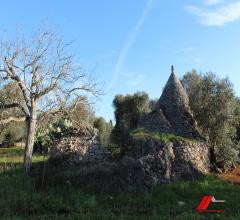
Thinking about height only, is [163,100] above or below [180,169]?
above

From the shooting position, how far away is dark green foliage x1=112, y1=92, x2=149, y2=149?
35.7 meters

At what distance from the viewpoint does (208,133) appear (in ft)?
65.8

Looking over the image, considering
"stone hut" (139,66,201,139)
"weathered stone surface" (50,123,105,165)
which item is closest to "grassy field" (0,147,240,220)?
"weathered stone surface" (50,123,105,165)

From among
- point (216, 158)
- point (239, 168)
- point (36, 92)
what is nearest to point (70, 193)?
point (36, 92)

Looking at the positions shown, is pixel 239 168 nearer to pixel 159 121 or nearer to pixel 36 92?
pixel 159 121

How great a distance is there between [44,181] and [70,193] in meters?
1.62

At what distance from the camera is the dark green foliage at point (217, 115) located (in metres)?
19.6

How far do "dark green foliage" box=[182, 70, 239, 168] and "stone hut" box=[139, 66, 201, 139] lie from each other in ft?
4.36

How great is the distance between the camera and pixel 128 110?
128 ft

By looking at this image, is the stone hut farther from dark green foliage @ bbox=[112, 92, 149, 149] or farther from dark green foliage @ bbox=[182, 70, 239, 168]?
dark green foliage @ bbox=[112, 92, 149, 149]

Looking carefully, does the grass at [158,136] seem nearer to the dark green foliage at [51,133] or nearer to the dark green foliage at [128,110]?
the dark green foliage at [51,133]

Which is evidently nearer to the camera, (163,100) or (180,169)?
(180,169)

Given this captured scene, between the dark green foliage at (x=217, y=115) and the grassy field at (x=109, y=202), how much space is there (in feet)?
18.6

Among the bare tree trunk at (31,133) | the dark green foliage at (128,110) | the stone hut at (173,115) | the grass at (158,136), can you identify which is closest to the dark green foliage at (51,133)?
the bare tree trunk at (31,133)
